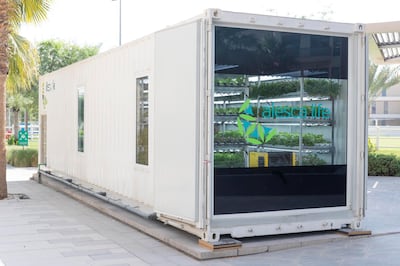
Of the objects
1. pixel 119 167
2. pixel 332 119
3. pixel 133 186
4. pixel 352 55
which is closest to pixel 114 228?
pixel 133 186

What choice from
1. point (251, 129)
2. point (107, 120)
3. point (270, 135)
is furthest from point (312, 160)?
point (107, 120)

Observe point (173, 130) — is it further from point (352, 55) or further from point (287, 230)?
point (352, 55)

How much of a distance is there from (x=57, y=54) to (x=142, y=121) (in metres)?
19.0

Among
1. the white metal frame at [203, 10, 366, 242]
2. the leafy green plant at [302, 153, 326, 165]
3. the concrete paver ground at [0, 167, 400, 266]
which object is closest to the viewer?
the concrete paver ground at [0, 167, 400, 266]

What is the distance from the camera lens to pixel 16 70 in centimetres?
1440

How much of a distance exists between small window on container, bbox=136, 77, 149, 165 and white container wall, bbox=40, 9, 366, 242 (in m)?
1.58

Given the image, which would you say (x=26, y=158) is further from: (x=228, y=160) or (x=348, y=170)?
(x=348, y=170)

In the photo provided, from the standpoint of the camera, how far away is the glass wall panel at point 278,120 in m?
6.94

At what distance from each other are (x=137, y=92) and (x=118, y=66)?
112 centimetres

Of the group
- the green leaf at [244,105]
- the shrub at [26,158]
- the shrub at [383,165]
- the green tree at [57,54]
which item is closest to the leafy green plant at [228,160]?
the green leaf at [244,105]

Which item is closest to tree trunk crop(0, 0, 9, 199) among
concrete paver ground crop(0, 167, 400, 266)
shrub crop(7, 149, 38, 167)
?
concrete paver ground crop(0, 167, 400, 266)

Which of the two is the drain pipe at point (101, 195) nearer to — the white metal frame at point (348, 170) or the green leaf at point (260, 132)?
the white metal frame at point (348, 170)

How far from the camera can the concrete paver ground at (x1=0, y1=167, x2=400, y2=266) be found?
6457 mm

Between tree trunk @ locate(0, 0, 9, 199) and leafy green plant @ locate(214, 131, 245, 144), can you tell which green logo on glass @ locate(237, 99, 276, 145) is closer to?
leafy green plant @ locate(214, 131, 245, 144)
